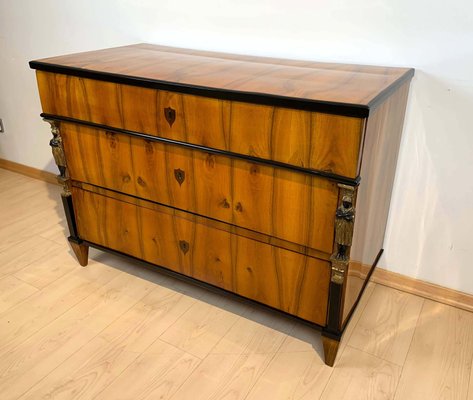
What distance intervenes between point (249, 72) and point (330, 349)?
2.82ft

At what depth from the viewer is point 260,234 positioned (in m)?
1.31

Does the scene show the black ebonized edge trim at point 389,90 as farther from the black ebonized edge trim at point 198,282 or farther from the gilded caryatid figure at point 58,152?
the gilded caryatid figure at point 58,152

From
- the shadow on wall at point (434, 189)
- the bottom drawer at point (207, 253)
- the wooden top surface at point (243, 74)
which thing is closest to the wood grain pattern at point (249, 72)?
the wooden top surface at point (243, 74)

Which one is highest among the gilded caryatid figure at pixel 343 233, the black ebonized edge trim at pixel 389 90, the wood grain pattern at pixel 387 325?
the black ebonized edge trim at pixel 389 90

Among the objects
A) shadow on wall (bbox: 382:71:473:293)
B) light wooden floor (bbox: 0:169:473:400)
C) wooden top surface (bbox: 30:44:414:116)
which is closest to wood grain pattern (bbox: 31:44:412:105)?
wooden top surface (bbox: 30:44:414:116)

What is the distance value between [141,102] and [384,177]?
0.78m

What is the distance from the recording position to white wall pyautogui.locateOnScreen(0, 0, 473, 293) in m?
1.36

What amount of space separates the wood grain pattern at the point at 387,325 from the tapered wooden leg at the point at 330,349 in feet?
0.42

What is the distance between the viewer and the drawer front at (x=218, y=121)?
1069mm

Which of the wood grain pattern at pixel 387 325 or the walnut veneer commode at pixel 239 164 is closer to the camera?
the walnut veneer commode at pixel 239 164

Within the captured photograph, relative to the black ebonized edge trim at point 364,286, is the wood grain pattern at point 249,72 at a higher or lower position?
higher

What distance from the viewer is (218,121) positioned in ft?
3.95

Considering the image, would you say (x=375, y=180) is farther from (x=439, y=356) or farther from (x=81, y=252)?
(x=81, y=252)

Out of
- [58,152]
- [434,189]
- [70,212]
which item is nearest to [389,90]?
[434,189]
